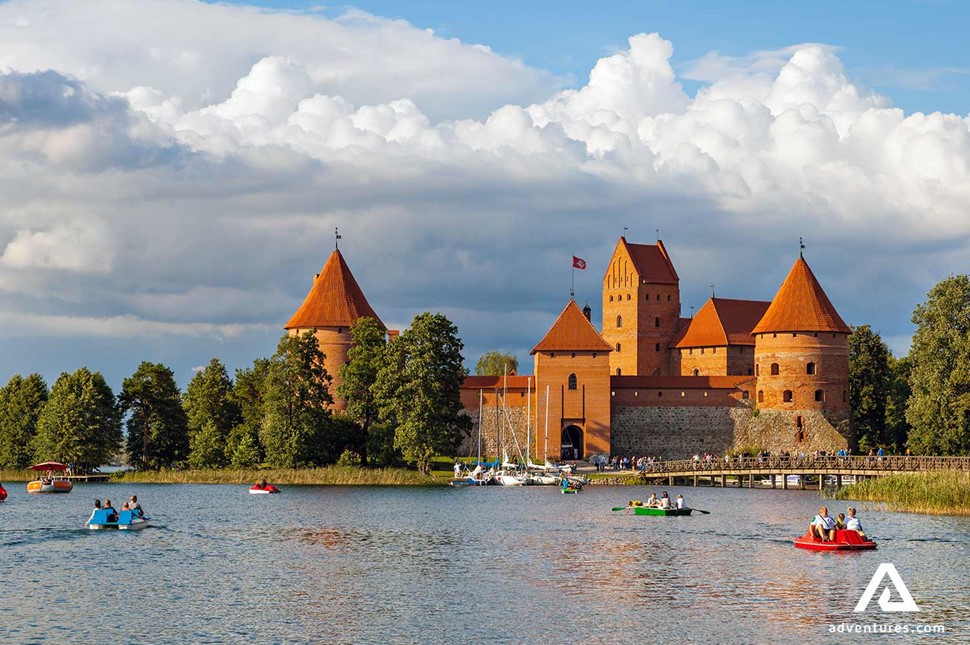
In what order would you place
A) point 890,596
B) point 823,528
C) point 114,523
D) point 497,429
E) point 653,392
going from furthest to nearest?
point 653,392, point 497,429, point 114,523, point 823,528, point 890,596

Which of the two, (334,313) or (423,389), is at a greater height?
(334,313)

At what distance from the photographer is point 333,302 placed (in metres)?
77.8

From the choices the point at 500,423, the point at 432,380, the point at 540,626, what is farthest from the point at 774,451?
the point at 540,626

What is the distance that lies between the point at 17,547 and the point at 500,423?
141 feet

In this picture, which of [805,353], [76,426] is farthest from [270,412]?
[805,353]

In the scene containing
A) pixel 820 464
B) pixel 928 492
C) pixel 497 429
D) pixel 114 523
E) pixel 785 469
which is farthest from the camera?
pixel 497 429

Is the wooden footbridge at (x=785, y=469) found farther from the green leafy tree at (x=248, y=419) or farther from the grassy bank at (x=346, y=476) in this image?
the green leafy tree at (x=248, y=419)

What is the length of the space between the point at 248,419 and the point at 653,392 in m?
23.1

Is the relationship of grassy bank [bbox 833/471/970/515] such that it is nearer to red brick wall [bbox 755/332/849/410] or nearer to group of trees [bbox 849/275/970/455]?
group of trees [bbox 849/275/970/455]

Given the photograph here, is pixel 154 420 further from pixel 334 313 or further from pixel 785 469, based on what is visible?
pixel 785 469

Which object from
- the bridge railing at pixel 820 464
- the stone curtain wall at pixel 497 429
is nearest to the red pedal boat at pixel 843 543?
the bridge railing at pixel 820 464

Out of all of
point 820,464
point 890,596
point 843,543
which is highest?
point 820,464

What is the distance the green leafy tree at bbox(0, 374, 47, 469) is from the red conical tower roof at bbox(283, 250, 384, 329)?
14.7m

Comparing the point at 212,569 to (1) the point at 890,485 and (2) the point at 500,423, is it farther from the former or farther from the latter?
(2) the point at 500,423
